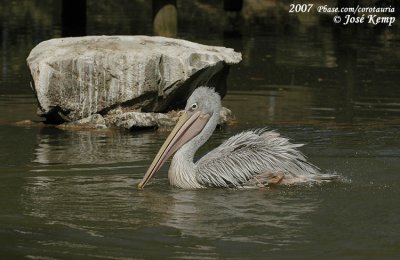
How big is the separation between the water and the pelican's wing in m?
0.13

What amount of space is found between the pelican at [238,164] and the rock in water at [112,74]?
7.99 ft

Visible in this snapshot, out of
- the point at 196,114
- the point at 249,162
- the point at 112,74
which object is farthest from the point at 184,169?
the point at 112,74

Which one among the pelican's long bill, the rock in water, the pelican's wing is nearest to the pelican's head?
the pelican's long bill

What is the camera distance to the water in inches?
232

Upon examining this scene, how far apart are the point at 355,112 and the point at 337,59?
540 cm

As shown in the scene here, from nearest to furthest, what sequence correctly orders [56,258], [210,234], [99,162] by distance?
[56,258] < [210,234] < [99,162]

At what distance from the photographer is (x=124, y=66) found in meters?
10.4

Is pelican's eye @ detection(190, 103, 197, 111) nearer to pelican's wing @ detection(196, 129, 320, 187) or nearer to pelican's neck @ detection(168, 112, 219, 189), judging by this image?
pelican's neck @ detection(168, 112, 219, 189)

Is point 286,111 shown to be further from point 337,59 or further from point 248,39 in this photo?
point 248,39

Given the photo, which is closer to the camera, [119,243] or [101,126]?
[119,243]

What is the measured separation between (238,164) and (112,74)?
3.12m

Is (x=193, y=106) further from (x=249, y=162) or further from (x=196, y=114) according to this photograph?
(x=249, y=162)

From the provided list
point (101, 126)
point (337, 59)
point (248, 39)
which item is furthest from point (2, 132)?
point (248, 39)

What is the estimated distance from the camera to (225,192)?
756cm
